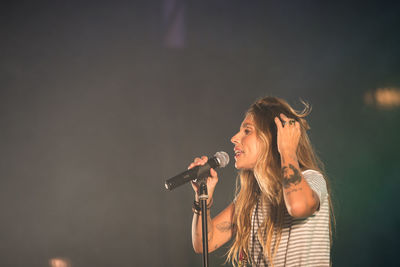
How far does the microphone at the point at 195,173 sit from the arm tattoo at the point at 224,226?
21.1 inches

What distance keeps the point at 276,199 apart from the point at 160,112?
173cm

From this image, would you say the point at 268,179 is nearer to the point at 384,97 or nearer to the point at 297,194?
the point at 297,194

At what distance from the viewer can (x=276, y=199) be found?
5.04ft

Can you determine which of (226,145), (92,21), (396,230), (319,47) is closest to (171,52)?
(92,21)

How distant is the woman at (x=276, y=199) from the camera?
50.1 inches

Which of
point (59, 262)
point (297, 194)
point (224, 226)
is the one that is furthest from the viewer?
point (59, 262)

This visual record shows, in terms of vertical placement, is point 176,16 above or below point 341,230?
above

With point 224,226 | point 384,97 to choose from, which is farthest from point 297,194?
point 384,97

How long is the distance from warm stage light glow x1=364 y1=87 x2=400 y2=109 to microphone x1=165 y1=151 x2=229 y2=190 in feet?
6.16

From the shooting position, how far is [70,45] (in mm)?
2893

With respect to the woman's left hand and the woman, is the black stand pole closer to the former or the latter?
the woman

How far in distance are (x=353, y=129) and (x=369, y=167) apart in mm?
343

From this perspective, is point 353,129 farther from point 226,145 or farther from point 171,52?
point 171,52

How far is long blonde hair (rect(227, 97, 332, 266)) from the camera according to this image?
1.50 meters
